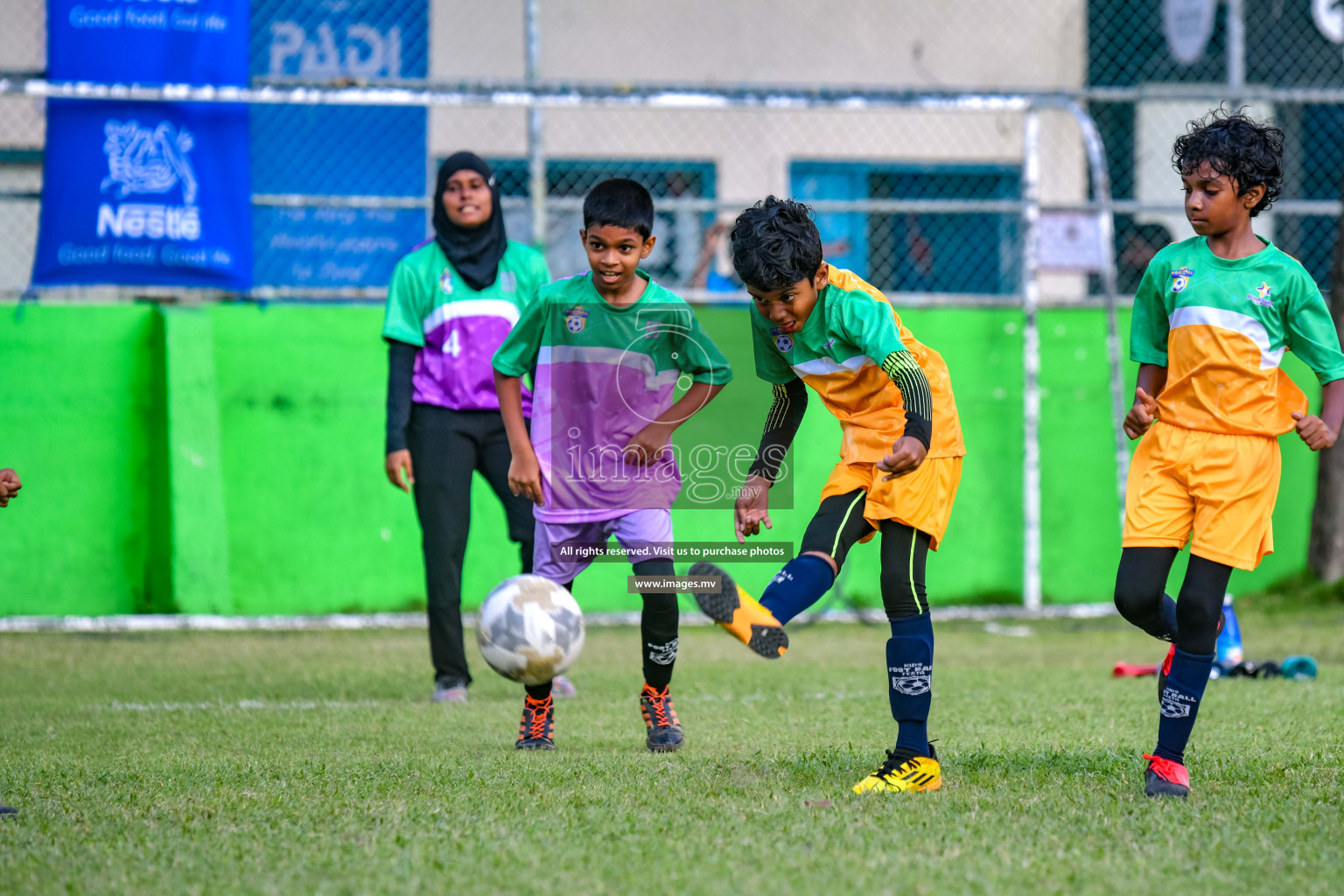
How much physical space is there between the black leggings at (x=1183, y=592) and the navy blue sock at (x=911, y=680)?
0.56m

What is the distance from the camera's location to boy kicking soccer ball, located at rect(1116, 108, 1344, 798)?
3861mm

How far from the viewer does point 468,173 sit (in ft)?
20.2

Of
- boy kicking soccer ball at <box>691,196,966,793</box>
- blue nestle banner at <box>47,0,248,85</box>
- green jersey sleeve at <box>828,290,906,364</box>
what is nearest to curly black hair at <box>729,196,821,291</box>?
boy kicking soccer ball at <box>691,196,966,793</box>

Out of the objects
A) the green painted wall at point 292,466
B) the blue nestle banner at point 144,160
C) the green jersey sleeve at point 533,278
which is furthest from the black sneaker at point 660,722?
the blue nestle banner at point 144,160

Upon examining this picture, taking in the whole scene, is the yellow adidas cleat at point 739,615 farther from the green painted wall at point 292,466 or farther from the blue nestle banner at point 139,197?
the blue nestle banner at point 139,197

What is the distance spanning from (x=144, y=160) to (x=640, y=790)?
6143 millimetres

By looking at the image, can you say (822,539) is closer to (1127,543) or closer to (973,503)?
(1127,543)

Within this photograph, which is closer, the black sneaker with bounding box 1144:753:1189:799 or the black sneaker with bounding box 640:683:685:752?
the black sneaker with bounding box 1144:753:1189:799

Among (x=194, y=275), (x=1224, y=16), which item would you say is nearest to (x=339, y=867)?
(x=194, y=275)

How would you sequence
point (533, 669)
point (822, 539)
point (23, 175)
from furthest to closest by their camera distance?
point (23, 175), point (533, 669), point (822, 539)

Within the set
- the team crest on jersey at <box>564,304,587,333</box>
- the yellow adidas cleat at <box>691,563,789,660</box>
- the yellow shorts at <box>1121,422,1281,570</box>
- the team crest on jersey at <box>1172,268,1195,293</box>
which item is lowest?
the yellow adidas cleat at <box>691,563,789,660</box>

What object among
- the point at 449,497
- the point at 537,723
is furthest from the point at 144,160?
the point at 537,723

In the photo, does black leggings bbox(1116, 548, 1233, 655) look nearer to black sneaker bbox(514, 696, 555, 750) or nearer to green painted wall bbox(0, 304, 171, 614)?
black sneaker bbox(514, 696, 555, 750)

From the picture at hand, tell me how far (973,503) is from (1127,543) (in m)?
5.47
